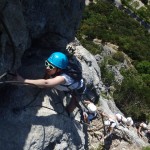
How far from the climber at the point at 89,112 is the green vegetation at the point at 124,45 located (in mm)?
7819

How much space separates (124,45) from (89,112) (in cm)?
3377

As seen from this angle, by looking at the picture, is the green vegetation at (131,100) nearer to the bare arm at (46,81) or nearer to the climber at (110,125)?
the climber at (110,125)

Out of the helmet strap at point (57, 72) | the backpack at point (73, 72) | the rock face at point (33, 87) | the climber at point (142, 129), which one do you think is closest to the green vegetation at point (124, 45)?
the climber at point (142, 129)

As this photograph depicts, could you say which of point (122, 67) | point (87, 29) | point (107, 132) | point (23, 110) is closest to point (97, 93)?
point (107, 132)

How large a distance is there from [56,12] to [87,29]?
34.8 meters

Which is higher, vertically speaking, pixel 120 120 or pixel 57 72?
pixel 57 72

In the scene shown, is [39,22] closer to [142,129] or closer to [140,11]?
[142,129]

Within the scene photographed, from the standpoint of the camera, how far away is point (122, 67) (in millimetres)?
34281

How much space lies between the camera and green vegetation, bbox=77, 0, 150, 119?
21.2 metres

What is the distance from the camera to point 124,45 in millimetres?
45281

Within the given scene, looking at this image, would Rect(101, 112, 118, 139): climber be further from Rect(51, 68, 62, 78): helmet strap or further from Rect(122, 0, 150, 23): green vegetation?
Rect(122, 0, 150, 23): green vegetation

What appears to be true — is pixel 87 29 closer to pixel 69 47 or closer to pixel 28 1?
pixel 69 47

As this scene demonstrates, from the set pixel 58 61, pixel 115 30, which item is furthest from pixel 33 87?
pixel 115 30

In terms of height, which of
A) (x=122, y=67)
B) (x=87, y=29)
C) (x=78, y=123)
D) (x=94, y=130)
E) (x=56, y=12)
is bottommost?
(x=87, y=29)
